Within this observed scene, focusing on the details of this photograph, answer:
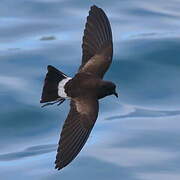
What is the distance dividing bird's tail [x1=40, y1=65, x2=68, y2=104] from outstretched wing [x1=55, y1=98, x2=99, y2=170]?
107 millimetres

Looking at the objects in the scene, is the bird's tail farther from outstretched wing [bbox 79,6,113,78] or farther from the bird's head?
outstretched wing [bbox 79,6,113,78]

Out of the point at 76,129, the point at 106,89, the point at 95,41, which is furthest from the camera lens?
the point at 95,41

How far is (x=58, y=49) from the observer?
29.5 feet

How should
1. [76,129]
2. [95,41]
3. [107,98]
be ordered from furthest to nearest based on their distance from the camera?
1. [107,98]
2. [95,41]
3. [76,129]

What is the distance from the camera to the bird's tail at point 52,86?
6.36 meters

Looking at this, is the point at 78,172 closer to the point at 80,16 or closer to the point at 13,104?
the point at 13,104

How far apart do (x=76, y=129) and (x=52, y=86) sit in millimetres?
328

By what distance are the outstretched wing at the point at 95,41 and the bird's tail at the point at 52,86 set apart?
0.38 metres

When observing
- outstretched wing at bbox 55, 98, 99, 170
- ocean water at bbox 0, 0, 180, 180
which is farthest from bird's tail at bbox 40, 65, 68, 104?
ocean water at bbox 0, 0, 180, 180

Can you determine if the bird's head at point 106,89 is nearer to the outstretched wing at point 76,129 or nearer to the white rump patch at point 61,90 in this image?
the outstretched wing at point 76,129

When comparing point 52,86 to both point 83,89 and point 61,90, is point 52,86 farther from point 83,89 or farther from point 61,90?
point 83,89

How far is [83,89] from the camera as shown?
6.40m

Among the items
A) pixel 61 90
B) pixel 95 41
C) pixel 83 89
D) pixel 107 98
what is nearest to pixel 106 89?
pixel 83 89

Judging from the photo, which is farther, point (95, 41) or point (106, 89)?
point (95, 41)
